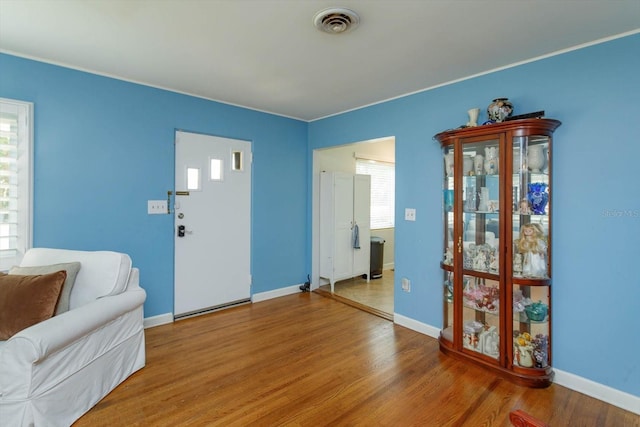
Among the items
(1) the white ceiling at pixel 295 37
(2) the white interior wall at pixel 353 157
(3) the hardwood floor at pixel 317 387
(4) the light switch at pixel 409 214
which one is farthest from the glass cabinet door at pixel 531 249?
(2) the white interior wall at pixel 353 157

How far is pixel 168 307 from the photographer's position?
333 centimetres

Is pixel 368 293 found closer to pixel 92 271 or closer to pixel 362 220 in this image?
pixel 362 220

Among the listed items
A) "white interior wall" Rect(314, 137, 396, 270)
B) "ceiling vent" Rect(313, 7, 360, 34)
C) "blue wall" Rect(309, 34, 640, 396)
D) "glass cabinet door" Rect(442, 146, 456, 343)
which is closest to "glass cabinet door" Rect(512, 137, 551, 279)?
"blue wall" Rect(309, 34, 640, 396)

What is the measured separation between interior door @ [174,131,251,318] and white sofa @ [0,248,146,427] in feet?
3.42

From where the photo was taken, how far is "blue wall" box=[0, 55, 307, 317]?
262cm

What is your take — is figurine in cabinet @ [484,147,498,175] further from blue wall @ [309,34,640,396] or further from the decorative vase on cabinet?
blue wall @ [309,34,640,396]

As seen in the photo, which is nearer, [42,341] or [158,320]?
[42,341]

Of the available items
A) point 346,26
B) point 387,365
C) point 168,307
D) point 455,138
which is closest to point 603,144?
point 455,138

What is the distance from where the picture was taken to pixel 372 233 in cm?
576

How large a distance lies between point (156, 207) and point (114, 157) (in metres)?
0.60

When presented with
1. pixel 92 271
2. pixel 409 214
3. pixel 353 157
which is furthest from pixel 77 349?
pixel 353 157

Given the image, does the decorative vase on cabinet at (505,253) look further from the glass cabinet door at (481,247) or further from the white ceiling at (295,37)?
the white ceiling at (295,37)

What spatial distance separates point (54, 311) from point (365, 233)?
12.6ft

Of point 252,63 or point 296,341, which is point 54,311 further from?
point 252,63
